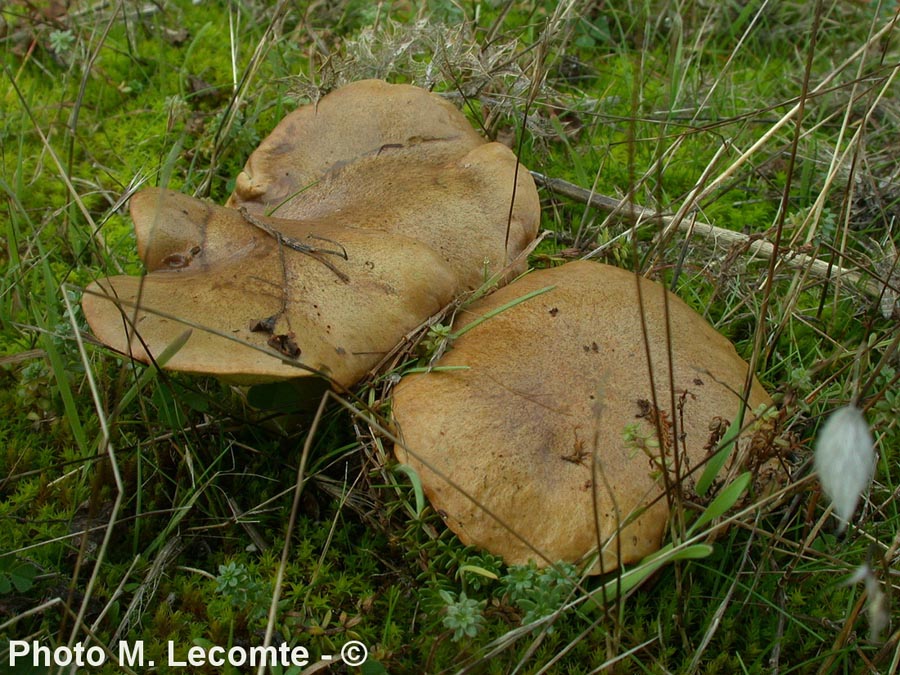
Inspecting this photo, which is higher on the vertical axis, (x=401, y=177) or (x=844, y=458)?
(x=844, y=458)

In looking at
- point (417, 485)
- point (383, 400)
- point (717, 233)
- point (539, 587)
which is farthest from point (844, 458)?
point (717, 233)

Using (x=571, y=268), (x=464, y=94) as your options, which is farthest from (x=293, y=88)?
(x=571, y=268)

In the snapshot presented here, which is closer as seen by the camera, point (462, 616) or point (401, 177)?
point (462, 616)

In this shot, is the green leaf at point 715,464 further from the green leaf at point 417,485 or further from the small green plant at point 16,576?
the small green plant at point 16,576

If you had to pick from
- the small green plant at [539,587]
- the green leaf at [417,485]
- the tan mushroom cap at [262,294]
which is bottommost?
the small green plant at [539,587]

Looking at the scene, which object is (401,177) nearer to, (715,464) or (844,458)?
(715,464)

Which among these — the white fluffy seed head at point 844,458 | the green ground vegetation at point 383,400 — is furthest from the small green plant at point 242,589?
the white fluffy seed head at point 844,458

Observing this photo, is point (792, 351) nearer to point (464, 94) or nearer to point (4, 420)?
point (464, 94)
